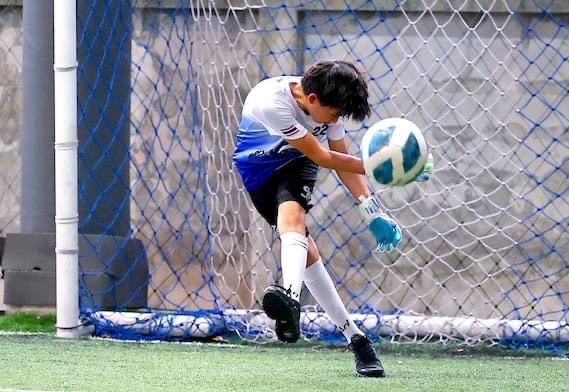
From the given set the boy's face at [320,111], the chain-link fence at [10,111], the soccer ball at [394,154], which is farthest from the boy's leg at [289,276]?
the chain-link fence at [10,111]

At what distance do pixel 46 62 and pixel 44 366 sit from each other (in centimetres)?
222

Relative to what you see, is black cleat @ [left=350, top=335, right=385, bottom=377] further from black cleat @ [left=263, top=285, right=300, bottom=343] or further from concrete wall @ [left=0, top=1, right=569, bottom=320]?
concrete wall @ [left=0, top=1, right=569, bottom=320]

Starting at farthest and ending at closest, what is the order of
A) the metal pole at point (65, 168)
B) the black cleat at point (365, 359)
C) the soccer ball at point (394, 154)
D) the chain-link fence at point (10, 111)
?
the chain-link fence at point (10, 111) → the metal pole at point (65, 168) → the black cleat at point (365, 359) → the soccer ball at point (394, 154)

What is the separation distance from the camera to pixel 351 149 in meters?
6.67

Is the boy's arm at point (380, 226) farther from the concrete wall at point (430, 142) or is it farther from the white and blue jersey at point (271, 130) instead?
the concrete wall at point (430, 142)

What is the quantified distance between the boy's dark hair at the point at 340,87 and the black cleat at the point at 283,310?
0.70 m

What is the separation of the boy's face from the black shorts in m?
0.24

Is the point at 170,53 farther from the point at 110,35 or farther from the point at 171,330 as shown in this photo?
the point at 171,330

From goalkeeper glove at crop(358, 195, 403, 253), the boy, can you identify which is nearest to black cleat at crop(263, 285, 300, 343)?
the boy

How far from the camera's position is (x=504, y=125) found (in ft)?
20.9

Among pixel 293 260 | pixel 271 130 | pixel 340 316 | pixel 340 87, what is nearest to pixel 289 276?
pixel 293 260

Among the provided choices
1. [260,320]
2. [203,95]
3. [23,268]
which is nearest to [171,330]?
[260,320]

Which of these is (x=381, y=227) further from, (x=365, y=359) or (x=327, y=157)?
(x=365, y=359)

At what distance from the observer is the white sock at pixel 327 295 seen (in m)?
4.77
